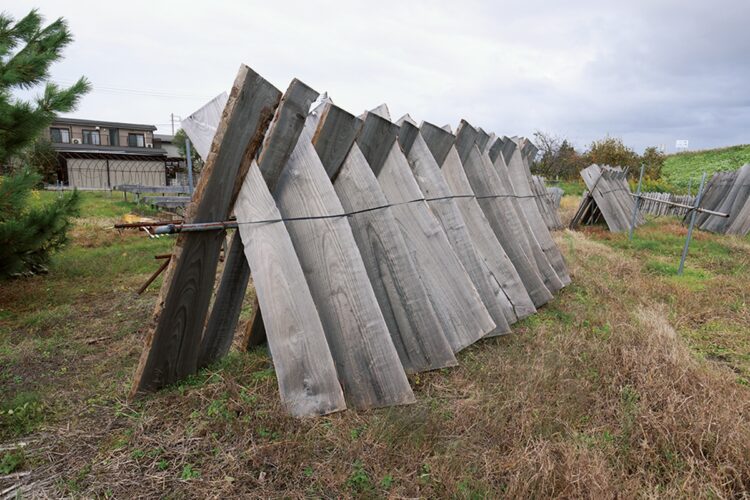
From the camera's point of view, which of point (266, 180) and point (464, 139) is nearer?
point (266, 180)

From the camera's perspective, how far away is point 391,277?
11.5 ft

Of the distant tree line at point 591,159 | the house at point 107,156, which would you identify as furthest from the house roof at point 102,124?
the distant tree line at point 591,159

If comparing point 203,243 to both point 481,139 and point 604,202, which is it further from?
point 604,202

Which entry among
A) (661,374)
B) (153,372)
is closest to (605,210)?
(661,374)

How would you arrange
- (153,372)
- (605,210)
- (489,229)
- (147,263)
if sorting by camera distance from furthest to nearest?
(605,210), (147,263), (489,229), (153,372)

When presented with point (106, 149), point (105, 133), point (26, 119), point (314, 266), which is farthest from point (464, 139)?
point (105, 133)

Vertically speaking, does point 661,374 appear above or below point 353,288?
below

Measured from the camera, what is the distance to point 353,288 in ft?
9.89

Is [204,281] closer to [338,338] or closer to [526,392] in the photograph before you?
[338,338]

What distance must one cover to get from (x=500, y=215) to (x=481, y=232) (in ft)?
2.15

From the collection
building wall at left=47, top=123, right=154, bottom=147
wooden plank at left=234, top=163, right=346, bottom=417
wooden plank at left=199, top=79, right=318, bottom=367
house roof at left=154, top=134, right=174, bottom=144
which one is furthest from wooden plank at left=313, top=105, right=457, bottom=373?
house roof at left=154, top=134, right=174, bottom=144

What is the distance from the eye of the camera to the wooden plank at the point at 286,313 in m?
2.72

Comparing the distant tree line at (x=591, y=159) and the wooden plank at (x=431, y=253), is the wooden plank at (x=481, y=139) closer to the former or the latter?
the wooden plank at (x=431, y=253)

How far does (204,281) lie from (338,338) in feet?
2.82
